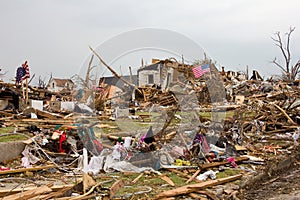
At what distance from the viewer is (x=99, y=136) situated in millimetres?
6883

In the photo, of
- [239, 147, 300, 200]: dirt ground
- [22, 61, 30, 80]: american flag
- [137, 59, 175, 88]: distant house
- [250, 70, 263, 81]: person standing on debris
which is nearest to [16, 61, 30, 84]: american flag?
[22, 61, 30, 80]: american flag

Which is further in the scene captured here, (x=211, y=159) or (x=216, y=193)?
(x=211, y=159)

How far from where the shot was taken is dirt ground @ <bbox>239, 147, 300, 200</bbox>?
4.39m

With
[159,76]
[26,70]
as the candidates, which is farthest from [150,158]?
[159,76]

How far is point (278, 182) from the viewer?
5113 mm

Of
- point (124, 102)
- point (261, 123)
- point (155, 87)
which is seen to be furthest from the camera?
point (155, 87)

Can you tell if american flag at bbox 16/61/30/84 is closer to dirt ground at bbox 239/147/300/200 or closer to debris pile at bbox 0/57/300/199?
debris pile at bbox 0/57/300/199

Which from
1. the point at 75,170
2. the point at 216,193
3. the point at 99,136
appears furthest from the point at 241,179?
the point at 99,136

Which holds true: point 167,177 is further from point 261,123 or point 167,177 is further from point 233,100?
point 233,100

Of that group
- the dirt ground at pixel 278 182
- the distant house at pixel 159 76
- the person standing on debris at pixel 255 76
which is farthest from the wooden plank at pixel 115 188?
the person standing on debris at pixel 255 76

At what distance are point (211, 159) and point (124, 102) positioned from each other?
8.17 metres

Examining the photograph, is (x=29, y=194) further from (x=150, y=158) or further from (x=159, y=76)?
(x=159, y=76)

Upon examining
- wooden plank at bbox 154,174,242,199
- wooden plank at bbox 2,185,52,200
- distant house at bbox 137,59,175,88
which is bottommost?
wooden plank at bbox 154,174,242,199

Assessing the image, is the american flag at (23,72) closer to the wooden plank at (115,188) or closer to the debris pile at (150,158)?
the debris pile at (150,158)
